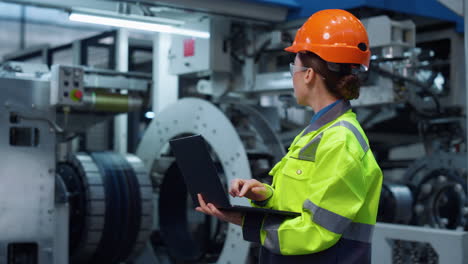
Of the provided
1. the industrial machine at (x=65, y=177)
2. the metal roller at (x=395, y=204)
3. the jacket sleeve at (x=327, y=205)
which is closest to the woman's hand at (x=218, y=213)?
the jacket sleeve at (x=327, y=205)

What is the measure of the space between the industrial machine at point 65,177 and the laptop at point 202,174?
287cm

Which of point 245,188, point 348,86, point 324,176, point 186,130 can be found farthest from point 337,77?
point 186,130

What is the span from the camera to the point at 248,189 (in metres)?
2.41

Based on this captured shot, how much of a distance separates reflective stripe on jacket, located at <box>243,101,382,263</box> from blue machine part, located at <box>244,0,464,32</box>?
3.26 meters

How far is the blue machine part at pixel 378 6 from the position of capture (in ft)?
18.3

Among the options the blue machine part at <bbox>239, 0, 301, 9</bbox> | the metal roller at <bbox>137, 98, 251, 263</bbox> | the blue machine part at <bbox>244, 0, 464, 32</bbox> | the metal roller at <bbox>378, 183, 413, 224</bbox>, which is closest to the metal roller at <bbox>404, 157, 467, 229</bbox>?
the metal roller at <bbox>378, 183, 413, 224</bbox>

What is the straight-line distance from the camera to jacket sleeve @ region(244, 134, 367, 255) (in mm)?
2240

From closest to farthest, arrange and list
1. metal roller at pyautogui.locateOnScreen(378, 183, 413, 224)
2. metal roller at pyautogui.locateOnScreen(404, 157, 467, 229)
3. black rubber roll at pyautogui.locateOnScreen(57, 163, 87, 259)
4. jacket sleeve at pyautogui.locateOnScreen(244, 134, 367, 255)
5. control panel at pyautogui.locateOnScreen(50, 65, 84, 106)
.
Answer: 1. jacket sleeve at pyautogui.locateOnScreen(244, 134, 367, 255)
2. control panel at pyautogui.locateOnScreen(50, 65, 84, 106)
3. black rubber roll at pyautogui.locateOnScreen(57, 163, 87, 259)
4. metal roller at pyautogui.locateOnScreen(378, 183, 413, 224)
5. metal roller at pyautogui.locateOnScreen(404, 157, 467, 229)

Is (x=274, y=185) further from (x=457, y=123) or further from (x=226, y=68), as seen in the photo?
(x=457, y=123)

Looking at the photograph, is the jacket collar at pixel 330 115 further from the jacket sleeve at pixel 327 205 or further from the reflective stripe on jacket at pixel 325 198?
the jacket sleeve at pixel 327 205

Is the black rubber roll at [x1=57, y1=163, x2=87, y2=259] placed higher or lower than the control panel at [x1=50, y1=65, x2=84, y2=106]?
lower

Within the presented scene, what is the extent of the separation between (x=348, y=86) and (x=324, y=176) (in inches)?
15.2

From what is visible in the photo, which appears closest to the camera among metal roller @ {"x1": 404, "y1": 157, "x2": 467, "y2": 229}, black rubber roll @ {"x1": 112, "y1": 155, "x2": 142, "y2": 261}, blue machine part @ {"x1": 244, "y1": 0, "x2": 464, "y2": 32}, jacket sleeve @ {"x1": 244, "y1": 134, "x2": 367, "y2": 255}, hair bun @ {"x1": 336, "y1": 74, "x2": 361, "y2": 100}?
jacket sleeve @ {"x1": 244, "y1": 134, "x2": 367, "y2": 255}

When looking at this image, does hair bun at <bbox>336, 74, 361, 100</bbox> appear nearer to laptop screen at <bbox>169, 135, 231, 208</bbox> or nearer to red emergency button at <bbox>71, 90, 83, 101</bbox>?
laptop screen at <bbox>169, 135, 231, 208</bbox>
